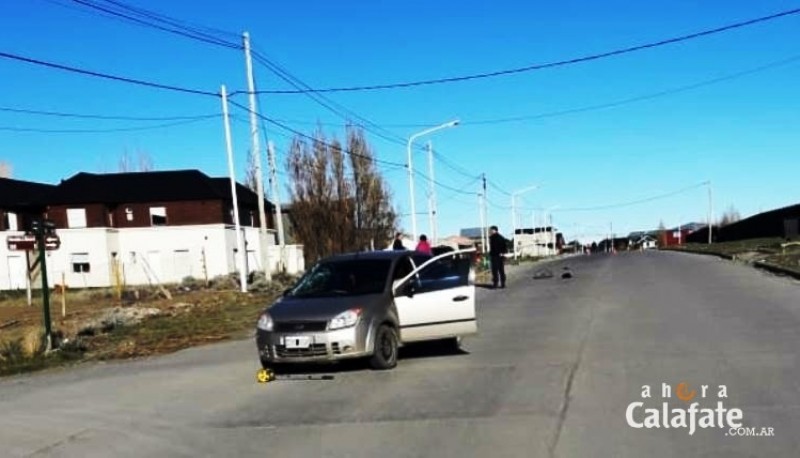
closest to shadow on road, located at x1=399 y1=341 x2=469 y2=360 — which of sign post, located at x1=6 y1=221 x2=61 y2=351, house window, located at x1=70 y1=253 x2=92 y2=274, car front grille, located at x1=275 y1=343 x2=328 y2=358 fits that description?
car front grille, located at x1=275 y1=343 x2=328 y2=358

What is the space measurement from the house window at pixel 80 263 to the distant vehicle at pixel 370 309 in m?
51.3

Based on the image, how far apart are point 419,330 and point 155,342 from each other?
25.2ft

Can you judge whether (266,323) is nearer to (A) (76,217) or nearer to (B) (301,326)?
(B) (301,326)

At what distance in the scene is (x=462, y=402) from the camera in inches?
337

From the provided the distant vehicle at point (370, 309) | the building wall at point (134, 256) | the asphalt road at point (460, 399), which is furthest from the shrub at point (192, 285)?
the distant vehicle at point (370, 309)

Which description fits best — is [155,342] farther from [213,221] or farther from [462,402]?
[213,221]

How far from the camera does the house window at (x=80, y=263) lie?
5950cm

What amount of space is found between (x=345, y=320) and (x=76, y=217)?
54.5m

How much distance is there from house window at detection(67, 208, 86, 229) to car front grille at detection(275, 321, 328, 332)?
176ft

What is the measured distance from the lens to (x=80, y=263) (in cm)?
5972

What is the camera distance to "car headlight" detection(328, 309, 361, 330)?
1066 centimetres

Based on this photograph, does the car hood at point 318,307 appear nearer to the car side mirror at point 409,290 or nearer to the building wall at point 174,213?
the car side mirror at point 409,290

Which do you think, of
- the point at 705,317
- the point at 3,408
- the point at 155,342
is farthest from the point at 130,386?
the point at 705,317

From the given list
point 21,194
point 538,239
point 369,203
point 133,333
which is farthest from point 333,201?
point 538,239
